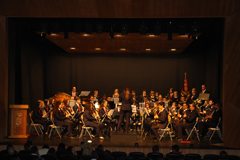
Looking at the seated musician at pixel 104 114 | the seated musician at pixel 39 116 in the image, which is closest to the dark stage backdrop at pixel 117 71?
the seated musician at pixel 39 116

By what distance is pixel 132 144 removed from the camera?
34.8ft

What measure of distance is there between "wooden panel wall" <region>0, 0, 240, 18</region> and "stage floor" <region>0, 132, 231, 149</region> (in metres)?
3.81

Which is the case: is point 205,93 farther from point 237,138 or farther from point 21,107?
point 21,107

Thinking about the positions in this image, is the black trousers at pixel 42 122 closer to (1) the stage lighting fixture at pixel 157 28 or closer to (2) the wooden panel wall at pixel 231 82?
(1) the stage lighting fixture at pixel 157 28

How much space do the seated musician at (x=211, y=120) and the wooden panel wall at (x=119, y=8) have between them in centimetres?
300

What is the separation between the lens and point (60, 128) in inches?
499

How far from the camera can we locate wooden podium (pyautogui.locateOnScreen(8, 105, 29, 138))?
11.4 m

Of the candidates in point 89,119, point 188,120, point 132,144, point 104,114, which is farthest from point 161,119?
point 89,119

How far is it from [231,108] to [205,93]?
12.1 ft

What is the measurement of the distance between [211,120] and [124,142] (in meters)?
2.98

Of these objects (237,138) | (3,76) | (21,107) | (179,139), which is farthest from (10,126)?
(237,138)

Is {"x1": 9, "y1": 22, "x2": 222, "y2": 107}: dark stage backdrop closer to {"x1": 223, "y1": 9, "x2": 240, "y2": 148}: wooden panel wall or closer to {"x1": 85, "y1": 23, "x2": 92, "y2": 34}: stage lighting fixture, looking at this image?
{"x1": 85, "y1": 23, "x2": 92, "y2": 34}: stage lighting fixture

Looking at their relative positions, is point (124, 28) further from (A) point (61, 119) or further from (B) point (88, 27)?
(A) point (61, 119)

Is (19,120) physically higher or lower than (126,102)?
lower
